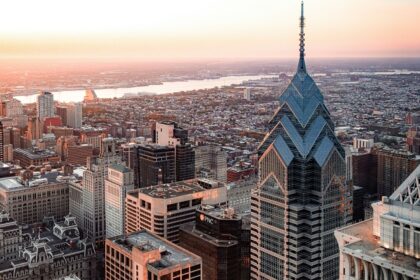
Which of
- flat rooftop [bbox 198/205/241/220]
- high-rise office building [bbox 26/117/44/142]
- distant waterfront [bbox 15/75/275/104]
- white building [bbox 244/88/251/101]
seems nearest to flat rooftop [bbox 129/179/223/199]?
flat rooftop [bbox 198/205/241/220]

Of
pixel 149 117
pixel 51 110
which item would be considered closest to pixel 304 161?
pixel 149 117

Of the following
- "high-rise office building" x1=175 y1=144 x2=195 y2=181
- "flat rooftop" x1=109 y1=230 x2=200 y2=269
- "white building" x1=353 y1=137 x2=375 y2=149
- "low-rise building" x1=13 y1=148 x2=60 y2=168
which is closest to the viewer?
"flat rooftop" x1=109 y1=230 x2=200 y2=269

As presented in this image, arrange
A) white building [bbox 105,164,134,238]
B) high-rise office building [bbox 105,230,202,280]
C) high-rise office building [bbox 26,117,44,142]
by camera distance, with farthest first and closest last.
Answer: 1. high-rise office building [bbox 26,117,44,142]
2. white building [bbox 105,164,134,238]
3. high-rise office building [bbox 105,230,202,280]

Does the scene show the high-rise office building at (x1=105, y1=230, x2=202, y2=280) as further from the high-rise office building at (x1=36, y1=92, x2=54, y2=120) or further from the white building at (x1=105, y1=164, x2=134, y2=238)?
the high-rise office building at (x1=36, y1=92, x2=54, y2=120)

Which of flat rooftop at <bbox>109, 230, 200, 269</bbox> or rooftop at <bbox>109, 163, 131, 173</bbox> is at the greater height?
rooftop at <bbox>109, 163, 131, 173</bbox>

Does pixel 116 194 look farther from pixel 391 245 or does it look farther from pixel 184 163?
pixel 391 245

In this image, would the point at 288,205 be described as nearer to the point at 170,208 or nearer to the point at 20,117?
the point at 170,208

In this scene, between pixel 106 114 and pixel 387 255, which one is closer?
pixel 387 255

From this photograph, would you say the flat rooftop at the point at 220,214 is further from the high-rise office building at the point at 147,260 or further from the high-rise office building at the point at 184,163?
the high-rise office building at the point at 184,163
